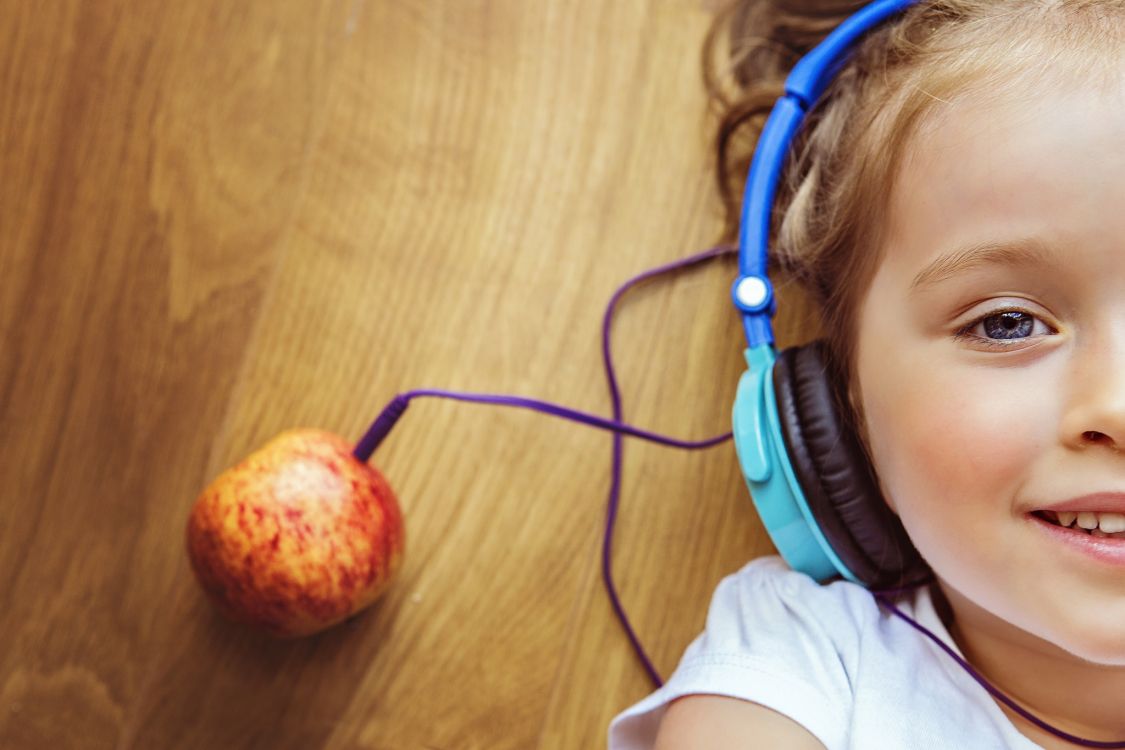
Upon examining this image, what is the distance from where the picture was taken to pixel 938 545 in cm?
77

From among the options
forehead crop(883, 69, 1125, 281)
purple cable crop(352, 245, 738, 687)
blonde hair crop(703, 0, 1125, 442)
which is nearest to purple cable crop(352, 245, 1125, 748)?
purple cable crop(352, 245, 738, 687)

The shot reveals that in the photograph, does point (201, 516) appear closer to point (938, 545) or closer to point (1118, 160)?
point (938, 545)

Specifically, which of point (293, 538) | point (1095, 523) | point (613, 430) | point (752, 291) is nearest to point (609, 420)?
point (613, 430)

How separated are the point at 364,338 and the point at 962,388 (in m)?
0.53

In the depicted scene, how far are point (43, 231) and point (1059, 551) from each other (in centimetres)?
90

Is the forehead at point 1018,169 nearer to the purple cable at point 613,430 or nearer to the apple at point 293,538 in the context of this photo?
the purple cable at point 613,430

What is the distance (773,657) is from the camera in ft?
2.75

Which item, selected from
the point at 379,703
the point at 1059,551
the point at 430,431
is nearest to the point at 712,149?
the point at 430,431

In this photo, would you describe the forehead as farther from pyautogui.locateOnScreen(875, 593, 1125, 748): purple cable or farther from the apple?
the apple

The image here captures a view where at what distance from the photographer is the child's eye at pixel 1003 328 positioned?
74 centimetres

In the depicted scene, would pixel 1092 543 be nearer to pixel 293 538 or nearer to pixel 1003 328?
pixel 1003 328

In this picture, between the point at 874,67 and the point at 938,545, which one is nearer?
the point at 938,545

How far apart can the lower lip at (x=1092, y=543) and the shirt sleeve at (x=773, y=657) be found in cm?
21

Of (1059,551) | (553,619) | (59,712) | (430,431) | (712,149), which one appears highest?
(712,149)
